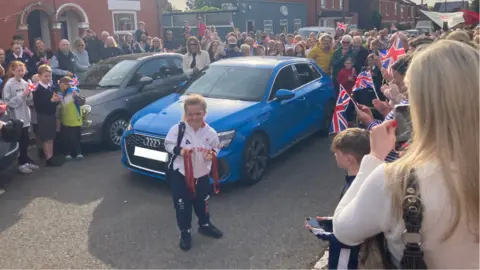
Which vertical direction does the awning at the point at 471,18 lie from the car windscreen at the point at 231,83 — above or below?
above

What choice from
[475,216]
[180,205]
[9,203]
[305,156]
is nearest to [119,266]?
[180,205]

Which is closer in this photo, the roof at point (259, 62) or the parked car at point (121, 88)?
the roof at point (259, 62)

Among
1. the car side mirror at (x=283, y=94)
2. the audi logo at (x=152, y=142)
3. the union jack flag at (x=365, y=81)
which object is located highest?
the union jack flag at (x=365, y=81)

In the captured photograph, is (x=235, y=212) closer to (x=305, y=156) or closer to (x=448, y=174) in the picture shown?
(x=305, y=156)

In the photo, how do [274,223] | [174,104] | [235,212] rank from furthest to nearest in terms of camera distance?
[174,104] < [235,212] < [274,223]

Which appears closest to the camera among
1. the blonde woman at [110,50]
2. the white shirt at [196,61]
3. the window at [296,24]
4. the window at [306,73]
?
the window at [306,73]

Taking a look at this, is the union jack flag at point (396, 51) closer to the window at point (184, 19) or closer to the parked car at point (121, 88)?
the parked car at point (121, 88)

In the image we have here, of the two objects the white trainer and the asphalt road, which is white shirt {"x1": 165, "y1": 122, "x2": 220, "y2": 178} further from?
the white trainer

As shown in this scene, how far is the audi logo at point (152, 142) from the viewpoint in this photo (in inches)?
228

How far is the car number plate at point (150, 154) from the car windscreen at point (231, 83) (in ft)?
4.65

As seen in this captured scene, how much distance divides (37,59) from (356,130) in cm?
874

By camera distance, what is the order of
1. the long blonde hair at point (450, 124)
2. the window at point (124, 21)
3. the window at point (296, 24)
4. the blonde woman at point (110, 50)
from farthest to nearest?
1. the window at point (296, 24)
2. the window at point (124, 21)
3. the blonde woman at point (110, 50)
4. the long blonde hair at point (450, 124)

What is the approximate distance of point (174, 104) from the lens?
6562 millimetres

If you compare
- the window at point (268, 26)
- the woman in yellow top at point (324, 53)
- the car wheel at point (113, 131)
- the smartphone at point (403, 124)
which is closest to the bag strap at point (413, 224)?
the smartphone at point (403, 124)
